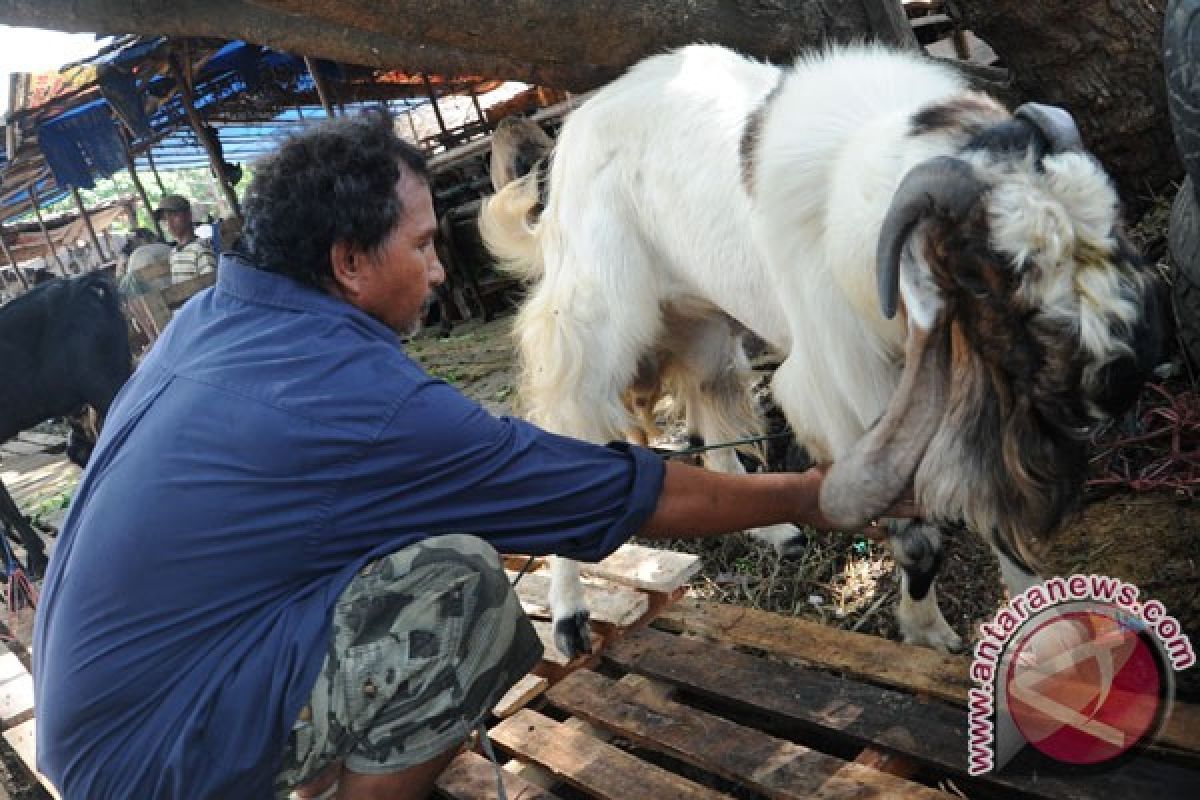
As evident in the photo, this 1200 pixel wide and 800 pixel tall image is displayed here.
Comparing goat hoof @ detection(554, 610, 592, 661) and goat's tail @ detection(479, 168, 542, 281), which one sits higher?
goat's tail @ detection(479, 168, 542, 281)

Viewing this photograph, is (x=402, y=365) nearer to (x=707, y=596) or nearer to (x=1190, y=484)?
(x=707, y=596)

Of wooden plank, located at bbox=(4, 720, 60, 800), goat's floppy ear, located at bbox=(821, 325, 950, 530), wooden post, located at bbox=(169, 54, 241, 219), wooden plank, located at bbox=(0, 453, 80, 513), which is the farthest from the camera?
wooden post, located at bbox=(169, 54, 241, 219)

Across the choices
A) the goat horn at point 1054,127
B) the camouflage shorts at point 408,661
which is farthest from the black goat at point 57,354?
the goat horn at point 1054,127

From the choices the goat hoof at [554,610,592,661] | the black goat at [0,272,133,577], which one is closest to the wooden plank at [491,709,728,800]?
the goat hoof at [554,610,592,661]

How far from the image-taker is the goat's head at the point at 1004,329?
1.75 meters

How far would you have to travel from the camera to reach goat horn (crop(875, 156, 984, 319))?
1.79 metres

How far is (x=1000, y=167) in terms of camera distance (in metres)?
1.83

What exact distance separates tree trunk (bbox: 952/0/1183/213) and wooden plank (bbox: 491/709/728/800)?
308 cm

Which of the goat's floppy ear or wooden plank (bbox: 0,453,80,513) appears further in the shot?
wooden plank (bbox: 0,453,80,513)

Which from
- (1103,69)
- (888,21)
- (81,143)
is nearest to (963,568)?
(1103,69)

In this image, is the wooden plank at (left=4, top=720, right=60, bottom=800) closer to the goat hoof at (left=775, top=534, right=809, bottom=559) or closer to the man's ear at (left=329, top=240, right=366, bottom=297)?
the man's ear at (left=329, top=240, right=366, bottom=297)

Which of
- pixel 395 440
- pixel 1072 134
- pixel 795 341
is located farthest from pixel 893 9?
pixel 395 440

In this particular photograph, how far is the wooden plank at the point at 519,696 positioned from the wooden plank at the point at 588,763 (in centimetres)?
8

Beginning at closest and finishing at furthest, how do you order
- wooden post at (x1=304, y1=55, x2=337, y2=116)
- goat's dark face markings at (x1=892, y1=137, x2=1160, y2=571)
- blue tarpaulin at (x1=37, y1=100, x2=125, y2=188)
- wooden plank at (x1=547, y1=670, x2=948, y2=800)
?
1. goat's dark face markings at (x1=892, y1=137, x2=1160, y2=571)
2. wooden plank at (x1=547, y1=670, x2=948, y2=800)
3. wooden post at (x1=304, y1=55, x2=337, y2=116)
4. blue tarpaulin at (x1=37, y1=100, x2=125, y2=188)
